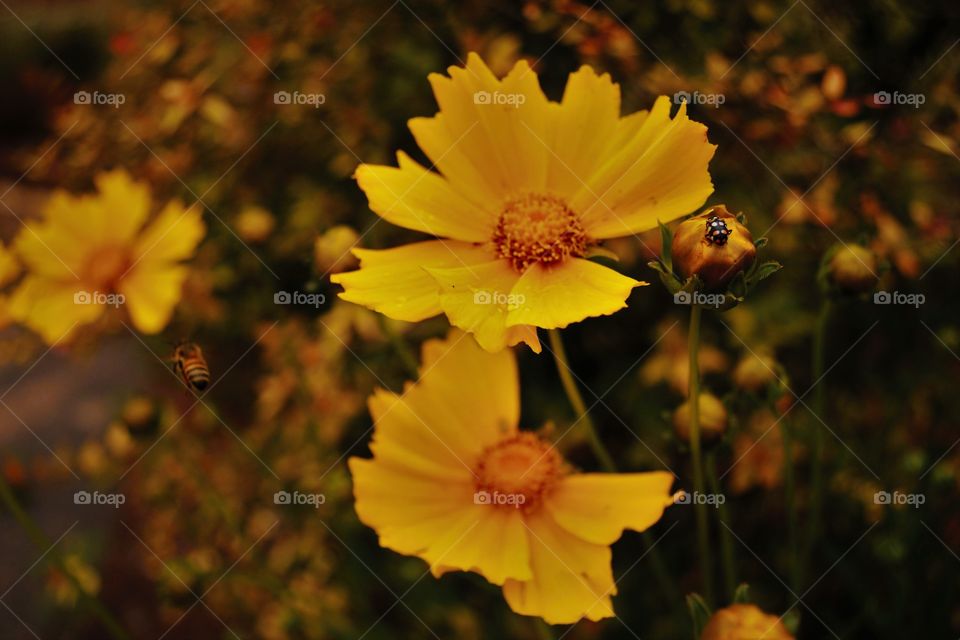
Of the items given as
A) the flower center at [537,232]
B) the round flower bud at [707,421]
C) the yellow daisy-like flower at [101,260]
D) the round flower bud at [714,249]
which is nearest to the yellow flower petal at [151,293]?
the yellow daisy-like flower at [101,260]

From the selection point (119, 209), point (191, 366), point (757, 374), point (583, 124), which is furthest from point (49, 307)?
point (757, 374)

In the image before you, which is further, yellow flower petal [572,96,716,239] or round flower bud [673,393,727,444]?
round flower bud [673,393,727,444]

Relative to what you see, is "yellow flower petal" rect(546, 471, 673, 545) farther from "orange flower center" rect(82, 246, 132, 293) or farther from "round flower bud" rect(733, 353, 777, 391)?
"orange flower center" rect(82, 246, 132, 293)

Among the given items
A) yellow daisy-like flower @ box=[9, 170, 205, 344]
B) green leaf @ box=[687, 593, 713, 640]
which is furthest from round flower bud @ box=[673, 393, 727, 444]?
yellow daisy-like flower @ box=[9, 170, 205, 344]

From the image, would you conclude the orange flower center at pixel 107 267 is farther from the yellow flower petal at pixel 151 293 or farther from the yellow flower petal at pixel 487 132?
the yellow flower petal at pixel 487 132

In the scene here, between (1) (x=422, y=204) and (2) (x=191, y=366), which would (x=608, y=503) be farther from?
(2) (x=191, y=366)

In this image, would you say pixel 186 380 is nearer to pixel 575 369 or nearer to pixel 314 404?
pixel 314 404
